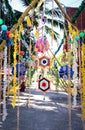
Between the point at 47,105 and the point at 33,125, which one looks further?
the point at 47,105

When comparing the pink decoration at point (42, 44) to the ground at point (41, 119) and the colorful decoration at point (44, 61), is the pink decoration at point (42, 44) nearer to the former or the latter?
the colorful decoration at point (44, 61)

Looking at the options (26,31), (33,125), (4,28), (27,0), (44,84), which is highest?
(27,0)

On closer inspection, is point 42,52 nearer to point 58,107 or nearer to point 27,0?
point 58,107

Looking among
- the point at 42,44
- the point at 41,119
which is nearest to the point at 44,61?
the point at 42,44

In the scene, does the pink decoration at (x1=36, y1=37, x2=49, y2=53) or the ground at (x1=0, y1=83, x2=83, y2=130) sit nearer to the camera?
the ground at (x1=0, y1=83, x2=83, y2=130)

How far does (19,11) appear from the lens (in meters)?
17.9

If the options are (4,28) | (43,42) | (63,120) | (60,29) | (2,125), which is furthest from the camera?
(60,29)

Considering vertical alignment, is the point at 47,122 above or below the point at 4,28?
below

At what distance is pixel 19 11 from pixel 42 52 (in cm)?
659

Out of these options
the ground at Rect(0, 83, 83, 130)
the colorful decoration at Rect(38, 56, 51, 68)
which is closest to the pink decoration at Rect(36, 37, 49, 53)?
the colorful decoration at Rect(38, 56, 51, 68)

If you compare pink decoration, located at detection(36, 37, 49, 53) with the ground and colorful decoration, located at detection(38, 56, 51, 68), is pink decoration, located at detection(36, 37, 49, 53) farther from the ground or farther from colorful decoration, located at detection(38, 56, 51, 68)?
the ground

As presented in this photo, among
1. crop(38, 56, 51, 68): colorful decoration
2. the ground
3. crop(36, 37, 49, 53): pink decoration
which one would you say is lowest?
the ground

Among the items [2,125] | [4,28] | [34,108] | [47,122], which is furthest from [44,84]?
[4,28]

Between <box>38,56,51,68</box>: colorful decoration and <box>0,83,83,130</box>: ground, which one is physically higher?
<box>38,56,51,68</box>: colorful decoration
